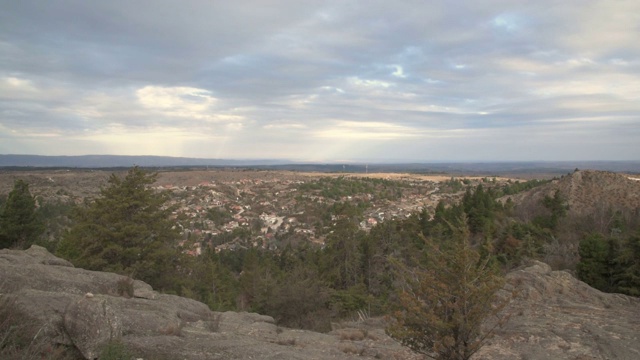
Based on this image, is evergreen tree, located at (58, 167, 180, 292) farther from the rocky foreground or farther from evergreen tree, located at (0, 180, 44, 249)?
evergreen tree, located at (0, 180, 44, 249)

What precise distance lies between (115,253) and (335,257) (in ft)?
51.4

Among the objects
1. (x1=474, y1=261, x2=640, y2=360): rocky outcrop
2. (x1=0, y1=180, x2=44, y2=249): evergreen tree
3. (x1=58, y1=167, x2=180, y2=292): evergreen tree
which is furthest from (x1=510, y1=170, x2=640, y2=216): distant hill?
(x1=0, y1=180, x2=44, y2=249): evergreen tree

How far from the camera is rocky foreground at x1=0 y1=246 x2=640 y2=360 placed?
7.73 meters

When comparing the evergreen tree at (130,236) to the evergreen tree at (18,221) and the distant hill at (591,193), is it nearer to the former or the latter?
the evergreen tree at (18,221)

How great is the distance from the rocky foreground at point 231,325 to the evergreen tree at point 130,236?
367cm

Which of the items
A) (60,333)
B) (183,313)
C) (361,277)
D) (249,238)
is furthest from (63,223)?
(60,333)

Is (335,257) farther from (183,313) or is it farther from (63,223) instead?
(63,223)

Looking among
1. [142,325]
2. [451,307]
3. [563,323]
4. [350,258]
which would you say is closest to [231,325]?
[142,325]

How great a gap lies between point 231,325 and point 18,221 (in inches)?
851

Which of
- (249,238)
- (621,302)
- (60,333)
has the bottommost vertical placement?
(249,238)

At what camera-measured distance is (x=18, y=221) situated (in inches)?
1037

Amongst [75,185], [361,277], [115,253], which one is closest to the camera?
[115,253]

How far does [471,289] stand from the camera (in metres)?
7.54

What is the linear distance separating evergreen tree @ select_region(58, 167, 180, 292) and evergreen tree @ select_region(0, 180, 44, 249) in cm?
652
